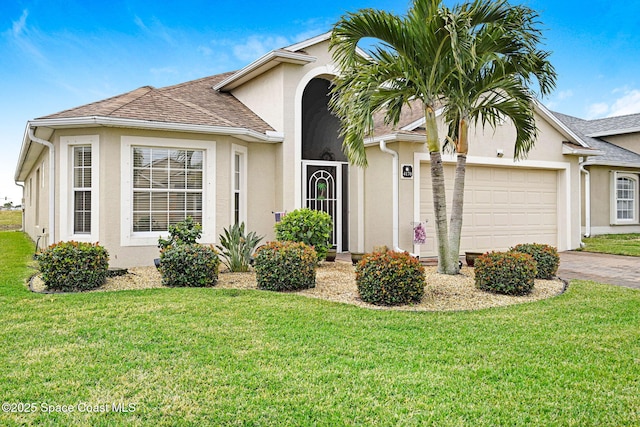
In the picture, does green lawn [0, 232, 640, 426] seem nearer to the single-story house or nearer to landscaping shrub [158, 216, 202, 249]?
landscaping shrub [158, 216, 202, 249]

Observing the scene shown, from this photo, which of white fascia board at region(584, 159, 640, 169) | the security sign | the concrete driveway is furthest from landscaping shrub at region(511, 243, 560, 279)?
A: white fascia board at region(584, 159, 640, 169)

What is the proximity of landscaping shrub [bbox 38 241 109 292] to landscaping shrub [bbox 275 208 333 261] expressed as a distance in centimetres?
383

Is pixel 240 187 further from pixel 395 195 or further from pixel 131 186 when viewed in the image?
pixel 395 195

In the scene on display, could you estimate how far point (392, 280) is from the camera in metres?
6.62

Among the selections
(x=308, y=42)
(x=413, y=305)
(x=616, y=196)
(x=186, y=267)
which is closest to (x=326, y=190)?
(x=308, y=42)

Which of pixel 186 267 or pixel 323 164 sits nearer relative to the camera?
pixel 186 267

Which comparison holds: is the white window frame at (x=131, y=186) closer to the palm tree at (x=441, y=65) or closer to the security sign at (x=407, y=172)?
the palm tree at (x=441, y=65)

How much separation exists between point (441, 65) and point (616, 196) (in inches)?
585

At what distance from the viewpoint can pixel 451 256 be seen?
8.95 metres

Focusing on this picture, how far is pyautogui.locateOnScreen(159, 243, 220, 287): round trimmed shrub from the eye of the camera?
7848mm

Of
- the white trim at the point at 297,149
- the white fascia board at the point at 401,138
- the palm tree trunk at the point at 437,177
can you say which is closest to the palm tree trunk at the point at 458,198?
the palm tree trunk at the point at 437,177

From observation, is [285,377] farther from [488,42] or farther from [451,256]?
[488,42]

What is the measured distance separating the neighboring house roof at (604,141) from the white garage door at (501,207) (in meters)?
4.34

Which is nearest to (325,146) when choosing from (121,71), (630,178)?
(121,71)
